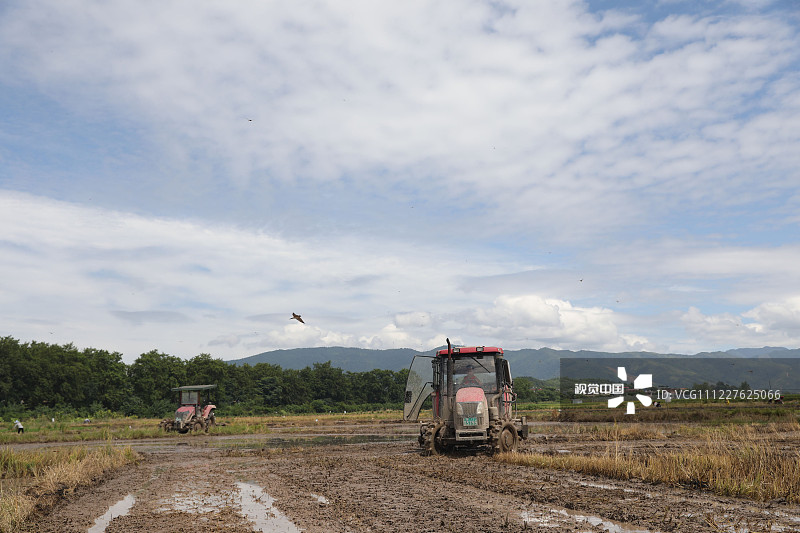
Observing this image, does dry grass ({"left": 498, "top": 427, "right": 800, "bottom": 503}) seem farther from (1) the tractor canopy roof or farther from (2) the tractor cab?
(2) the tractor cab

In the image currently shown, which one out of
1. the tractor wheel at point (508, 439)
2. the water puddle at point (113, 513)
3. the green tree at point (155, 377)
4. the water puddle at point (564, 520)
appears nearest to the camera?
the water puddle at point (564, 520)

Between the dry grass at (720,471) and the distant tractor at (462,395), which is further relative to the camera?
the distant tractor at (462,395)

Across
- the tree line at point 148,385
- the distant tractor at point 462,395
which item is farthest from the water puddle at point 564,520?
the tree line at point 148,385

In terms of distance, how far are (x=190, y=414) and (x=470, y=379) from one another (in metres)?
24.9

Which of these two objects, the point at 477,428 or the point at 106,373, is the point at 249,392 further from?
the point at 477,428

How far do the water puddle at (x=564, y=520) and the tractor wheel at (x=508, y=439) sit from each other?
8.49 m

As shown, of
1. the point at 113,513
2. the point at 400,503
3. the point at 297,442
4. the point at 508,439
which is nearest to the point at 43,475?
the point at 113,513

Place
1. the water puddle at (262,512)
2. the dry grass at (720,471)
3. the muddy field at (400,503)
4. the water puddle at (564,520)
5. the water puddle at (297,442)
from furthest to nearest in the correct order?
the water puddle at (297,442)
the dry grass at (720,471)
the water puddle at (262,512)
the muddy field at (400,503)
the water puddle at (564,520)

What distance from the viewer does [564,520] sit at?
879 cm

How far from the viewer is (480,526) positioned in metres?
8.38

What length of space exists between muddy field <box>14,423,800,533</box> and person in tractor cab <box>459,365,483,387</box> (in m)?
2.59

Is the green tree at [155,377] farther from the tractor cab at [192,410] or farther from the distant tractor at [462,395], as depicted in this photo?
the distant tractor at [462,395]

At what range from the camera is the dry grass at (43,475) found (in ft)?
31.7

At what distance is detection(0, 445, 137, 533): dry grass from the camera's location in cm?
966
